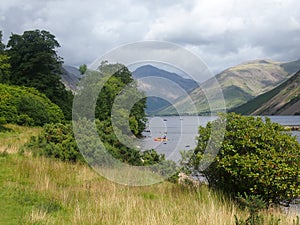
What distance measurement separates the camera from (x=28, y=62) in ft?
167

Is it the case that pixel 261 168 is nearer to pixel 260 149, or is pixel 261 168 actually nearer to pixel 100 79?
pixel 260 149

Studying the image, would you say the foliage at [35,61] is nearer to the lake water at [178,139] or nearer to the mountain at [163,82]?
the lake water at [178,139]

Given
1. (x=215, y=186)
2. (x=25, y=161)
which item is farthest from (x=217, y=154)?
(x=25, y=161)

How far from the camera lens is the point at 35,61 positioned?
Answer: 166ft

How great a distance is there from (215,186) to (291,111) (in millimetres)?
191531

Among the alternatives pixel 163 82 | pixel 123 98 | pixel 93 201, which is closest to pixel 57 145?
pixel 123 98

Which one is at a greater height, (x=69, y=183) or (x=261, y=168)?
(x=261, y=168)

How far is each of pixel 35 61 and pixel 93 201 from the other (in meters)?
44.7

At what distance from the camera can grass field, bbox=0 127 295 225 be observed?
7500 millimetres

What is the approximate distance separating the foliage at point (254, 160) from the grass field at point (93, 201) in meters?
0.57

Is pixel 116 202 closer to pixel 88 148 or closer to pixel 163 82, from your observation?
pixel 163 82

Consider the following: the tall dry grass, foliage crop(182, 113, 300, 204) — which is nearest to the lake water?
foliage crop(182, 113, 300, 204)

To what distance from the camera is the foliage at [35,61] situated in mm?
51562

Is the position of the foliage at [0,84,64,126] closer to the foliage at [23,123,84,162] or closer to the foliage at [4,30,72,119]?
the foliage at [4,30,72,119]
